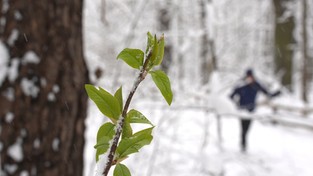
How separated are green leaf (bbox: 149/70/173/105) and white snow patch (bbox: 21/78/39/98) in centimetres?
119

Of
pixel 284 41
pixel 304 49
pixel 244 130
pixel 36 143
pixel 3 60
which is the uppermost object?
pixel 284 41

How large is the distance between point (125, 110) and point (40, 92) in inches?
47.1

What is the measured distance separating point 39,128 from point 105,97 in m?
1.17

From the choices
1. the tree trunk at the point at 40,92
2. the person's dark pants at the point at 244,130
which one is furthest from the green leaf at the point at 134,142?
the person's dark pants at the point at 244,130

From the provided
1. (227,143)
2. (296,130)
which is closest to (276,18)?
(296,130)

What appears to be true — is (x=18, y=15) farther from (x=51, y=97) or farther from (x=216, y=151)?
(x=216, y=151)

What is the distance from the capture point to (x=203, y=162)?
5.64m

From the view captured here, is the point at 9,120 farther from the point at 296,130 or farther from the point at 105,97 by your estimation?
the point at 296,130

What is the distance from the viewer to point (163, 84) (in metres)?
0.49

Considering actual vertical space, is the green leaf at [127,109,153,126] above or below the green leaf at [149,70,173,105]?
below

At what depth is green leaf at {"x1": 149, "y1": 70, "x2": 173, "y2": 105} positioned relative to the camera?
0.48m

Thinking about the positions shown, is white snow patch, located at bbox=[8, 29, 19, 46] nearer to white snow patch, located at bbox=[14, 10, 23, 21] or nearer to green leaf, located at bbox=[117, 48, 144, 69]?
white snow patch, located at bbox=[14, 10, 23, 21]

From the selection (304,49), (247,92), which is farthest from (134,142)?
(304,49)

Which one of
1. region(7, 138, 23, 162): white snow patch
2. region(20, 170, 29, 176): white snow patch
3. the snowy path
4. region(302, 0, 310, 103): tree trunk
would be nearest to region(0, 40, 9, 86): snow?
region(7, 138, 23, 162): white snow patch
